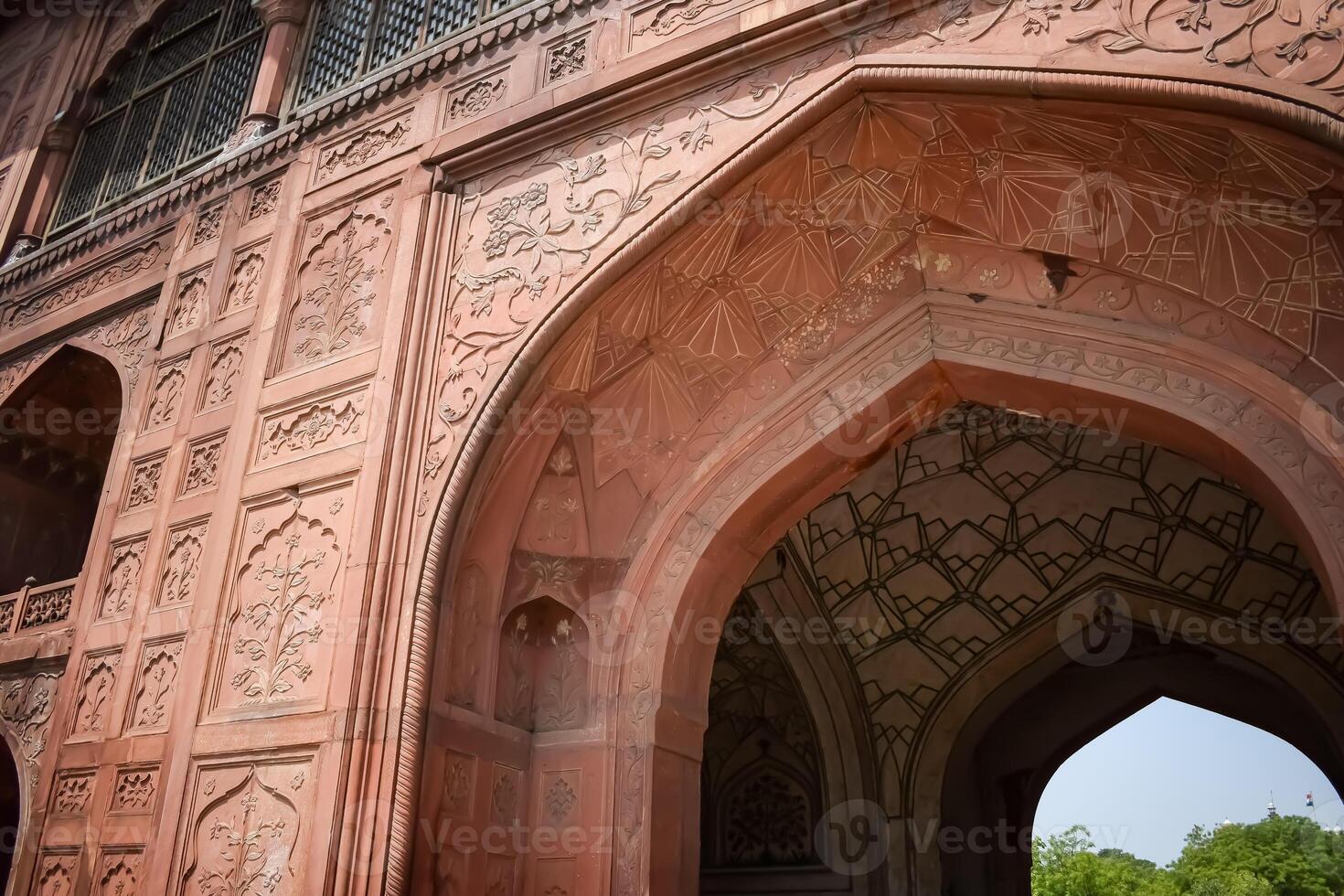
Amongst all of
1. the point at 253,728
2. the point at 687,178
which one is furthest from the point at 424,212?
the point at 253,728

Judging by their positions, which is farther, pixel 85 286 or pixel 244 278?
pixel 85 286

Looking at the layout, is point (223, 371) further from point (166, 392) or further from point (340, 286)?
point (340, 286)

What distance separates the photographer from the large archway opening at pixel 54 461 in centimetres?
646

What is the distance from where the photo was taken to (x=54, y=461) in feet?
22.5

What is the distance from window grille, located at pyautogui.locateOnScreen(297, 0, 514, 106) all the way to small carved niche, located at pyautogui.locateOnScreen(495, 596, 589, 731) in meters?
2.81

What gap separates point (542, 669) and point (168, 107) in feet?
15.1

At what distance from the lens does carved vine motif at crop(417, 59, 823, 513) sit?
4.34m

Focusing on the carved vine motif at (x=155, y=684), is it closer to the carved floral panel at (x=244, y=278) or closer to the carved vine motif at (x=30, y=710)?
the carved vine motif at (x=30, y=710)

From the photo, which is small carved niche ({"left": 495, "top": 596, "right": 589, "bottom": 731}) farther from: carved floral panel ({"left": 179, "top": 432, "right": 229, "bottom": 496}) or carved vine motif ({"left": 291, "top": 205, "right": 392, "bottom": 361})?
carved floral panel ({"left": 179, "top": 432, "right": 229, "bottom": 496})

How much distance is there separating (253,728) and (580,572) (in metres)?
1.36

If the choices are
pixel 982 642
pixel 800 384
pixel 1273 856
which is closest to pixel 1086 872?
pixel 1273 856

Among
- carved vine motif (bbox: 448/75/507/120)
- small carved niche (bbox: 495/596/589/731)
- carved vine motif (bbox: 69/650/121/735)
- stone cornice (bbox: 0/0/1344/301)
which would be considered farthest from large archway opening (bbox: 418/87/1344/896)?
carved vine motif (bbox: 69/650/121/735)

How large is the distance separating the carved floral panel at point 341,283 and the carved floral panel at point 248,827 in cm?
174

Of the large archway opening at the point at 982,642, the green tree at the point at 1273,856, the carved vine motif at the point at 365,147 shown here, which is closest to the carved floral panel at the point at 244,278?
the carved vine motif at the point at 365,147
